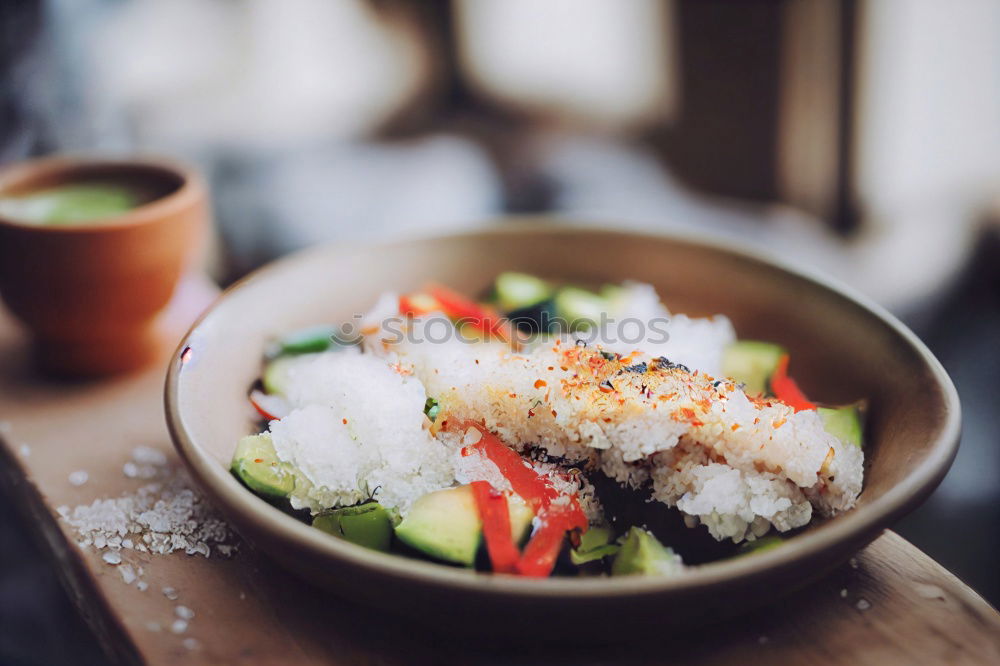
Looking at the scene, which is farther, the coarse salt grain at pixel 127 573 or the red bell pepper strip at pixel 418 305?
the red bell pepper strip at pixel 418 305

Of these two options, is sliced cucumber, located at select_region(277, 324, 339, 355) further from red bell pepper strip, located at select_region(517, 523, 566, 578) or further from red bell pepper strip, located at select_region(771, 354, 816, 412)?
red bell pepper strip, located at select_region(771, 354, 816, 412)

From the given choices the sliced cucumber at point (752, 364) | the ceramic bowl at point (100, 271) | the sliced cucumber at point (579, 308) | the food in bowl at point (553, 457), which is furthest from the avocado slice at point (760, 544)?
the ceramic bowl at point (100, 271)

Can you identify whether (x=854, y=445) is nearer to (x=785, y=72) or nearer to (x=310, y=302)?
(x=310, y=302)

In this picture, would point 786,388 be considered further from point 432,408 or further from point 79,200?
point 79,200

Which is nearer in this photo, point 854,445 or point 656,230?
point 854,445

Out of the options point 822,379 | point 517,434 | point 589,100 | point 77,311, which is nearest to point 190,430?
point 517,434

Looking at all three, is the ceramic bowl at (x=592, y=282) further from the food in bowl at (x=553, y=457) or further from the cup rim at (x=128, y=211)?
the cup rim at (x=128, y=211)
